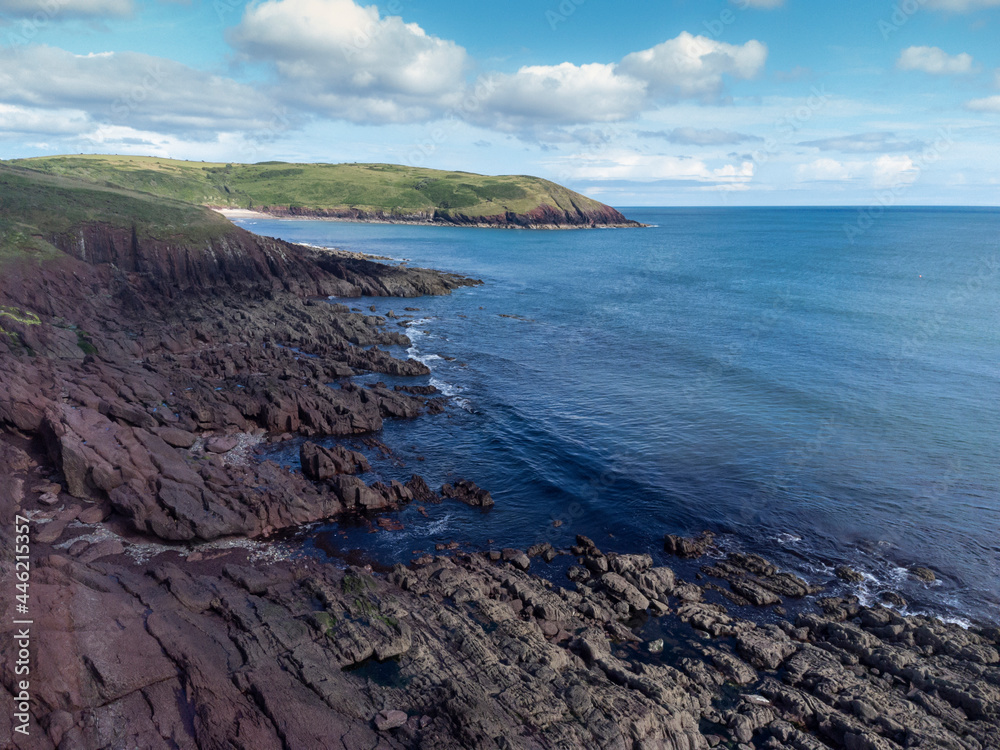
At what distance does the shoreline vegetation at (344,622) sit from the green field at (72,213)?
2491 cm

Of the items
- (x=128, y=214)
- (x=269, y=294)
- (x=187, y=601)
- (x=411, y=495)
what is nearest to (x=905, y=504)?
(x=411, y=495)

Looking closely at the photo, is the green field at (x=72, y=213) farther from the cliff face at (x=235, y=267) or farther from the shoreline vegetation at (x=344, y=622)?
the shoreline vegetation at (x=344, y=622)

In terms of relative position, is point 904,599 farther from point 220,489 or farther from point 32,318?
point 32,318

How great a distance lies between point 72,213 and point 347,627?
78064 millimetres

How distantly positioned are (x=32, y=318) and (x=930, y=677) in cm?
6872

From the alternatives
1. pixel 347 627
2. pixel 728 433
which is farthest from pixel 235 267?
pixel 347 627

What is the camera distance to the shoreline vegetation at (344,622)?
1817 cm

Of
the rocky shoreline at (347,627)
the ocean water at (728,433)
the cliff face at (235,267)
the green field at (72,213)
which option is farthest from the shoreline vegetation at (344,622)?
the cliff face at (235,267)

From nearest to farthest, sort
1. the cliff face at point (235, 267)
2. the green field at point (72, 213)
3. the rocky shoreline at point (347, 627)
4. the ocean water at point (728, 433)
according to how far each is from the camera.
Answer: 1. the rocky shoreline at point (347, 627)
2. the ocean water at point (728, 433)
3. the green field at point (72, 213)
4. the cliff face at point (235, 267)

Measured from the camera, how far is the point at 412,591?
2708cm

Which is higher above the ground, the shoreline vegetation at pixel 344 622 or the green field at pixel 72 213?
the green field at pixel 72 213

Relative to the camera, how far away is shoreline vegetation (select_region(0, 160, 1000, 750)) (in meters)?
18.2

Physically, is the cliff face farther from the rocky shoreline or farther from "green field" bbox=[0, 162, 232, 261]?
the rocky shoreline

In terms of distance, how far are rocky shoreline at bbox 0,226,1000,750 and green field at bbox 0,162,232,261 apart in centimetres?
2812
